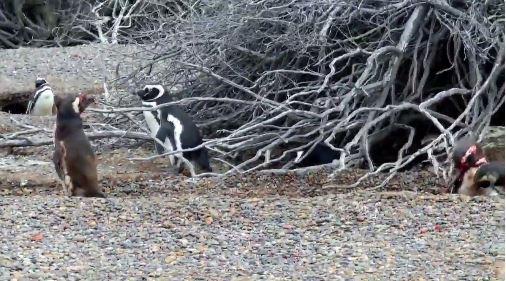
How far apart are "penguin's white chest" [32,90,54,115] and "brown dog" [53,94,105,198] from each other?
482 centimetres

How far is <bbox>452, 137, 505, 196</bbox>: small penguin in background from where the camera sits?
6.10m

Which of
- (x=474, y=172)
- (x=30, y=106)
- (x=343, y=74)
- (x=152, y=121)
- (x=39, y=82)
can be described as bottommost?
(x=30, y=106)

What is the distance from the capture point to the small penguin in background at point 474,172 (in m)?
6.10

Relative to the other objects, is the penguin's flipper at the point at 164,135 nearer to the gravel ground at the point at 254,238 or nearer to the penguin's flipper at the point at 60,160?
the penguin's flipper at the point at 60,160

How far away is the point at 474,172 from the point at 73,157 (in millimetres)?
2508

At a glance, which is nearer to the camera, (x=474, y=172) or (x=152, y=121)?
(x=474, y=172)

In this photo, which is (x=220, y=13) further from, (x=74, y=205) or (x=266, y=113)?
(x=74, y=205)

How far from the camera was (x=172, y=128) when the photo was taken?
8.12m

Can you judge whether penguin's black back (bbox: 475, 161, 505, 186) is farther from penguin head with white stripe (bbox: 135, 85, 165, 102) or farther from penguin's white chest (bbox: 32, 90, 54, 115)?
penguin's white chest (bbox: 32, 90, 54, 115)

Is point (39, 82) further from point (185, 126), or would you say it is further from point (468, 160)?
point (468, 160)

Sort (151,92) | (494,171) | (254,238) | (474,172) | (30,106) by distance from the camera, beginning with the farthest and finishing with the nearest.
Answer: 1. (30,106)
2. (151,92)
3. (474,172)
4. (494,171)
5. (254,238)

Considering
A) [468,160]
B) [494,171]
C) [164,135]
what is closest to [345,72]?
[164,135]

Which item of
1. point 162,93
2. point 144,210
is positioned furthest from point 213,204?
point 162,93

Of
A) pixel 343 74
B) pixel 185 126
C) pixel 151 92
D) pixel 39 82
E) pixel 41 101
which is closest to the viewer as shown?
pixel 185 126
